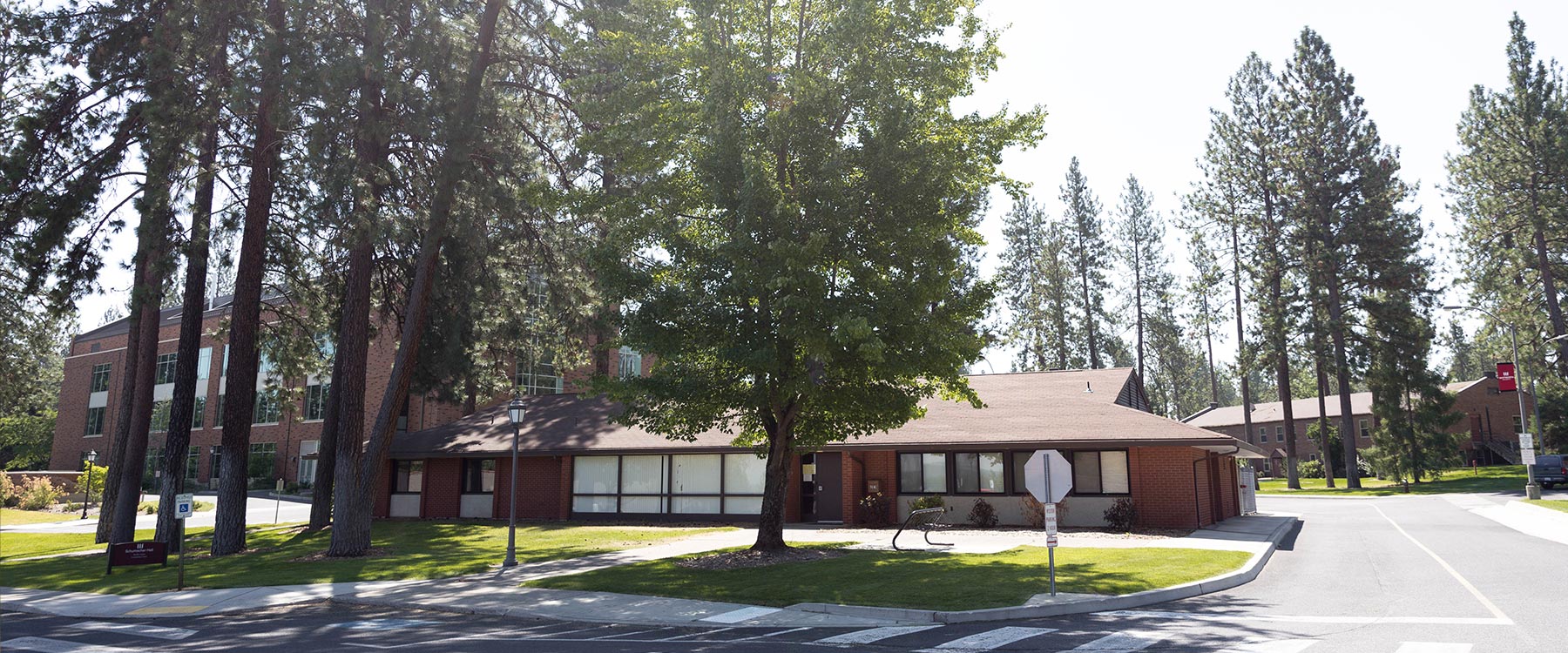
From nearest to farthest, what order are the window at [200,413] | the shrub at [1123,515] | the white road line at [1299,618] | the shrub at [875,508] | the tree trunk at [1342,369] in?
the white road line at [1299,618] < the shrub at [1123,515] < the shrub at [875,508] < the tree trunk at [1342,369] < the window at [200,413]

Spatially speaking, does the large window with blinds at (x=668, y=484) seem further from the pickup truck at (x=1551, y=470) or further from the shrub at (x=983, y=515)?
the pickup truck at (x=1551, y=470)

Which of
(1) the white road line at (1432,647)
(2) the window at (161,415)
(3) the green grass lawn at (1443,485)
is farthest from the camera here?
(2) the window at (161,415)

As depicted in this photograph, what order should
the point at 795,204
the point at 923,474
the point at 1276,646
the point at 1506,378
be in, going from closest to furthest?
1. the point at 1276,646
2. the point at 795,204
3. the point at 923,474
4. the point at 1506,378

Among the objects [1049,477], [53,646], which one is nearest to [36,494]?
[53,646]

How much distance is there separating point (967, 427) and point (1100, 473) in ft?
12.7

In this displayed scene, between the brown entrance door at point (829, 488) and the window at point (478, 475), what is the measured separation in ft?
40.2

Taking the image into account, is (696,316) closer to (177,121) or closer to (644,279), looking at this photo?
(644,279)

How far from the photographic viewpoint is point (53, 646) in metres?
10.9

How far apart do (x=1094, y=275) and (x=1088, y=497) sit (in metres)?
36.6

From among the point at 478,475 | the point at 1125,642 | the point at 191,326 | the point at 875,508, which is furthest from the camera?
the point at 478,475

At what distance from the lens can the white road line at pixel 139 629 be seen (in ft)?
39.1

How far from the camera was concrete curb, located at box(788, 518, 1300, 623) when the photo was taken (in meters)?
11.4

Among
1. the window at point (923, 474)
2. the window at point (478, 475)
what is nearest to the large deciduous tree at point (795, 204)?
the window at point (923, 474)

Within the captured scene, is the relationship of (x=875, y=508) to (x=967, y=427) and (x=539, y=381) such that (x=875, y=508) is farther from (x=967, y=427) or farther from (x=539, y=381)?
(x=539, y=381)
